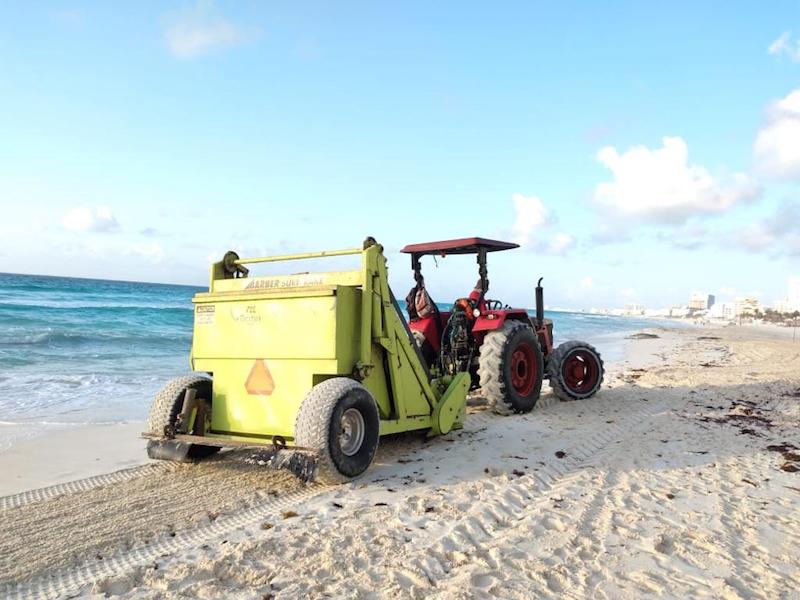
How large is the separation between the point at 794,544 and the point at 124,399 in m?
8.11

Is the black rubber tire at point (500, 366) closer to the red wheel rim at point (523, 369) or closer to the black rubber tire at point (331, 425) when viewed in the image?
the red wheel rim at point (523, 369)

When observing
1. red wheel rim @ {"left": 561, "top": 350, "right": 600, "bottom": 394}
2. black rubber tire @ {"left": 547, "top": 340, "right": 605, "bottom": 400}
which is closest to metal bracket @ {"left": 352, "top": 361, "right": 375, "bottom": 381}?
black rubber tire @ {"left": 547, "top": 340, "right": 605, "bottom": 400}

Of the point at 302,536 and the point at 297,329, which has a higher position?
the point at 297,329

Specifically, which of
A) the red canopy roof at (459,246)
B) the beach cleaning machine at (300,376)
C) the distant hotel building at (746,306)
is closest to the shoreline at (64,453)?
the beach cleaning machine at (300,376)

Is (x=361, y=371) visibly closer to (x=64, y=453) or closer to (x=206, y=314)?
(x=206, y=314)

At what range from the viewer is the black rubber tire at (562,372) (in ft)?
28.0

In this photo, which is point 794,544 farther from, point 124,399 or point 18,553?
point 124,399

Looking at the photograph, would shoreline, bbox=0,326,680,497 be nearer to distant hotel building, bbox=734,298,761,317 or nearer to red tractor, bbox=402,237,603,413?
red tractor, bbox=402,237,603,413

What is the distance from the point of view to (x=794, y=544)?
3561mm

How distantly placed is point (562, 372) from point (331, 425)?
527cm

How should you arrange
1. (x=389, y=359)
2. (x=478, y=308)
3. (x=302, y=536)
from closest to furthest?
(x=302, y=536), (x=389, y=359), (x=478, y=308)

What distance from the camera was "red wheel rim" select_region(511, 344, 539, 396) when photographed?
25.0 feet

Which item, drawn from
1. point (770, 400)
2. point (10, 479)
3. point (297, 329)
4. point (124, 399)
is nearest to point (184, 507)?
point (297, 329)

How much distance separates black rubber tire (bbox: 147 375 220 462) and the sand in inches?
5.4
